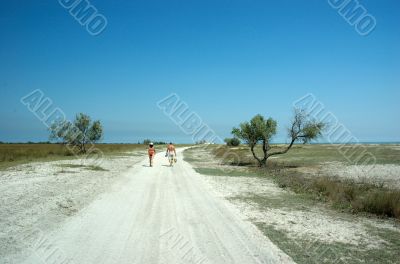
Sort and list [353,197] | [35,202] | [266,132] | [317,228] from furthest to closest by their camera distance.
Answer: [266,132] → [353,197] → [35,202] → [317,228]

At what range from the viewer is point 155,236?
8617mm

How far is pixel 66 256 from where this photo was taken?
23.4 ft

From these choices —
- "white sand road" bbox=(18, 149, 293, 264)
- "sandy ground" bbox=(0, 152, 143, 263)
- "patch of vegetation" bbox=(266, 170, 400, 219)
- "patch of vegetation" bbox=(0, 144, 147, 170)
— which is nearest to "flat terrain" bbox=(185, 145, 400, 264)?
"patch of vegetation" bbox=(266, 170, 400, 219)

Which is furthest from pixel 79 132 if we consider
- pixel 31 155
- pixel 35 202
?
pixel 35 202

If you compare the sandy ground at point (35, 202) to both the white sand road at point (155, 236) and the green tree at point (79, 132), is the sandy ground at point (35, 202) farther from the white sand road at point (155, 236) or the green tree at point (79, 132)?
the green tree at point (79, 132)

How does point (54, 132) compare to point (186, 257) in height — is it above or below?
above

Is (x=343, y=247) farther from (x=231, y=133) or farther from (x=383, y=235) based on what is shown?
(x=231, y=133)

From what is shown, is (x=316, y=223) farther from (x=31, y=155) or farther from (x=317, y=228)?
(x=31, y=155)

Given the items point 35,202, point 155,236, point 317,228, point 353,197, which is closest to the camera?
point 155,236

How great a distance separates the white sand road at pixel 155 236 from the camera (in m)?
7.24

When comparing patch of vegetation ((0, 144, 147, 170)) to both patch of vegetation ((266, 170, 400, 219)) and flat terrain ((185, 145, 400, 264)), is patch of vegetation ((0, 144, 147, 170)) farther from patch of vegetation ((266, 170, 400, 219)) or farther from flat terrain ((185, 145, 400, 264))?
patch of vegetation ((266, 170, 400, 219))

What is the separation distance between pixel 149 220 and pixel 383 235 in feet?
20.5

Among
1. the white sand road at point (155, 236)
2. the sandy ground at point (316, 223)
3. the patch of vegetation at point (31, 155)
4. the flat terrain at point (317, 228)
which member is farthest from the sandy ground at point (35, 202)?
the patch of vegetation at point (31, 155)

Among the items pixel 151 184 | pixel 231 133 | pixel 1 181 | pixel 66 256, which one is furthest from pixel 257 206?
pixel 231 133
